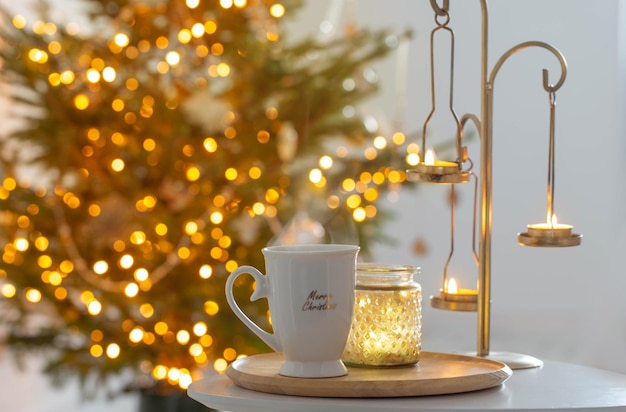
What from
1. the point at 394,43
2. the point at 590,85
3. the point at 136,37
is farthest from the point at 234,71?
the point at 590,85

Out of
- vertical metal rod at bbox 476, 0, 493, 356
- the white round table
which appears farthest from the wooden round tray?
vertical metal rod at bbox 476, 0, 493, 356

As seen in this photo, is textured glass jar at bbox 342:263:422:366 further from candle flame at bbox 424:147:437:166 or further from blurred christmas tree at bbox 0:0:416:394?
blurred christmas tree at bbox 0:0:416:394

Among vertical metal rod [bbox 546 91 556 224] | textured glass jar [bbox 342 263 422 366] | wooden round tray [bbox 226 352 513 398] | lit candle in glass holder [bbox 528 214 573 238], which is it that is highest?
vertical metal rod [bbox 546 91 556 224]

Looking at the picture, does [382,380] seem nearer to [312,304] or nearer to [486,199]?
[312,304]

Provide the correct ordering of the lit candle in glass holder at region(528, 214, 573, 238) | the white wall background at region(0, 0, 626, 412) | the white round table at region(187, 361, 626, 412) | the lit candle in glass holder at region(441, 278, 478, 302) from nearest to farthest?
1. the white round table at region(187, 361, 626, 412)
2. the lit candle in glass holder at region(528, 214, 573, 238)
3. the lit candle in glass holder at region(441, 278, 478, 302)
4. the white wall background at region(0, 0, 626, 412)

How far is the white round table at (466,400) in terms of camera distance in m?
0.75

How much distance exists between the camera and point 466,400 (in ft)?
2.54

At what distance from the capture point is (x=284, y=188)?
2391 millimetres

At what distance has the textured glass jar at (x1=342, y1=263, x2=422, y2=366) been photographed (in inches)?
34.5

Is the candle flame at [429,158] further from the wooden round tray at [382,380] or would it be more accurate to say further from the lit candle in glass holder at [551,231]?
the wooden round tray at [382,380]

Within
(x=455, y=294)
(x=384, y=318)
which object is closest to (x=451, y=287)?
(x=455, y=294)

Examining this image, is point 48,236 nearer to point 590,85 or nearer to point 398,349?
point 398,349

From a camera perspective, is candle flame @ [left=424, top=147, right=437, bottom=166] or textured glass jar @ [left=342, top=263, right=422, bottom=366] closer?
textured glass jar @ [left=342, top=263, right=422, bottom=366]

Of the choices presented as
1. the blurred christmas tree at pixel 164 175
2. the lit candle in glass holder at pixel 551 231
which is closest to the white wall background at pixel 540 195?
the blurred christmas tree at pixel 164 175
